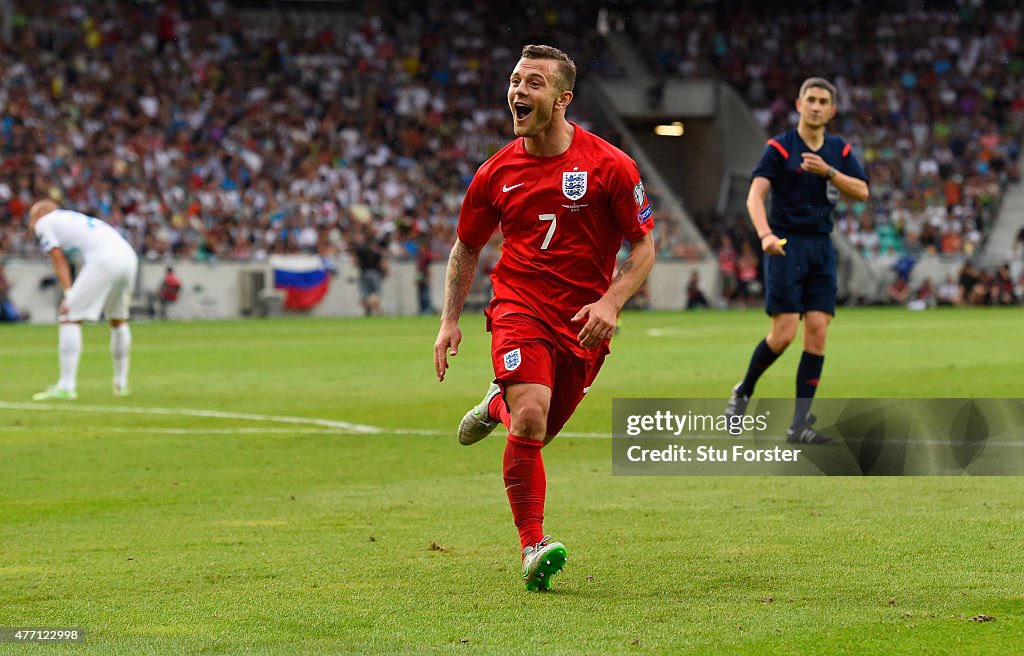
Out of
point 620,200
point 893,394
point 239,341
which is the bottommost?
point 239,341

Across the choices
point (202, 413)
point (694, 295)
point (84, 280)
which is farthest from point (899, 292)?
point (202, 413)

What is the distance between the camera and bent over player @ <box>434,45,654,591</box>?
614 centimetres

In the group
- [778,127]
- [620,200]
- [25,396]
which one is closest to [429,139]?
[778,127]

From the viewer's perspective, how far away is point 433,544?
21.9 feet

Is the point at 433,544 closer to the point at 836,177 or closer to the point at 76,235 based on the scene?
the point at 836,177

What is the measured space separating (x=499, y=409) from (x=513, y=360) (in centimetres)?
34

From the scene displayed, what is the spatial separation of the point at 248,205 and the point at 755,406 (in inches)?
1095

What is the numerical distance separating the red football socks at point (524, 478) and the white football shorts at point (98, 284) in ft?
32.5

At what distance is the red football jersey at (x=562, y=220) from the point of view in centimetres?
631

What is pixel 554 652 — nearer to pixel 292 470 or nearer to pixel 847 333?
pixel 292 470

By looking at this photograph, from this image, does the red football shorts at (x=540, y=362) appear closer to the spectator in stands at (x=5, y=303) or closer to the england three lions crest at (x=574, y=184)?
the england three lions crest at (x=574, y=184)

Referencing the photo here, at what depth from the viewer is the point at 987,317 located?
3241cm

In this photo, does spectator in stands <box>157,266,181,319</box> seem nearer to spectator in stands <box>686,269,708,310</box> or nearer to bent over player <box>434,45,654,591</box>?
spectator in stands <box>686,269,708,310</box>

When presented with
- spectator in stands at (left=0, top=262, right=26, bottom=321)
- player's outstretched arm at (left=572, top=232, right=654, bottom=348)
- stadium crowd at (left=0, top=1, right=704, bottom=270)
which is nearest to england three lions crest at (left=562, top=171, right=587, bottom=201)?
player's outstretched arm at (left=572, top=232, right=654, bottom=348)
